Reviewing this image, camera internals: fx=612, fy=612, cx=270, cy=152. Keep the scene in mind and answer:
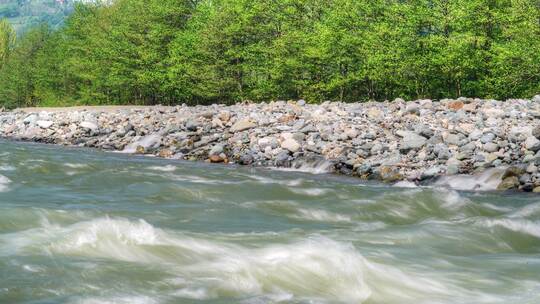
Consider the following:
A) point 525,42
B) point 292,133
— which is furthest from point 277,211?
point 525,42

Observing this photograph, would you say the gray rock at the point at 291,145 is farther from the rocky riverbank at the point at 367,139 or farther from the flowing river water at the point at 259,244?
the flowing river water at the point at 259,244

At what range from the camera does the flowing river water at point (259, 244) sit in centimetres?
493

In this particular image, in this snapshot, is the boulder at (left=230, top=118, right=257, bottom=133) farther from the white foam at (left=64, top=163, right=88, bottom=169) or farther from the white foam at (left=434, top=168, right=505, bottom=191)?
the white foam at (left=434, top=168, right=505, bottom=191)

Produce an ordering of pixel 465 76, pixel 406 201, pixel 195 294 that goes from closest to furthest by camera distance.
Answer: pixel 195 294 < pixel 406 201 < pixel 465 76

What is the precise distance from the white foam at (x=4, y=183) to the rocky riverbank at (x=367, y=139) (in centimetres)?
736

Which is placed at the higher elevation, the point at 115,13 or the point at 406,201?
the point at 115,13

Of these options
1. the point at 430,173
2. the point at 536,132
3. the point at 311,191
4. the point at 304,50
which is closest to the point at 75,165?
the point at 311,191

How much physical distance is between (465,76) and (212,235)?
27495 millimetres

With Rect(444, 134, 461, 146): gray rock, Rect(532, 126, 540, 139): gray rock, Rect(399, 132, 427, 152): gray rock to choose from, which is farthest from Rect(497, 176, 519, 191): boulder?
Rect(399, 132, 427, 152): gray rock

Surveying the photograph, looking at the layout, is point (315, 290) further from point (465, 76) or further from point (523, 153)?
point (465, 76)

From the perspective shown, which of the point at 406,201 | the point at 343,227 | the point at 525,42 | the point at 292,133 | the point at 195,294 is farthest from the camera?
the point at 525,42

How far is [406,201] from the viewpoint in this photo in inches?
403

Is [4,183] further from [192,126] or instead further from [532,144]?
[192,126]

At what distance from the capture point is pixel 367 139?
17141 mm
